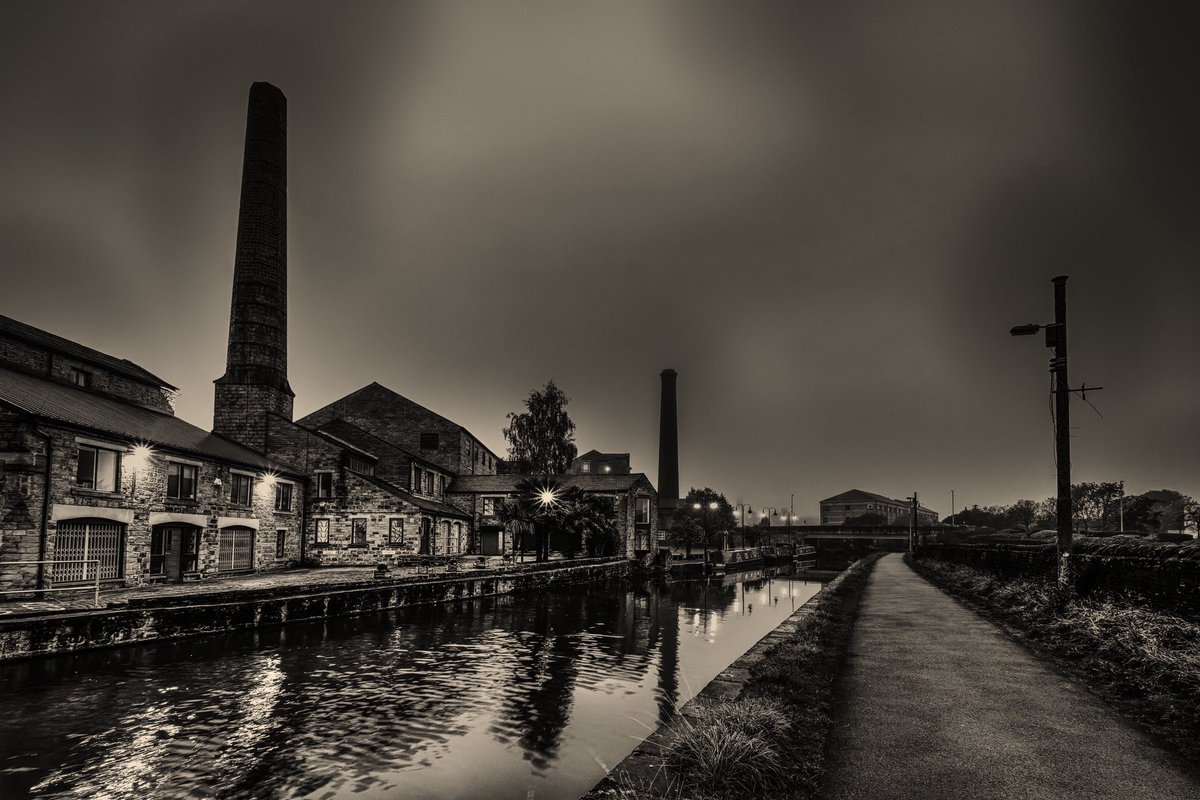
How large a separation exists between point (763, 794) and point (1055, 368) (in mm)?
14005

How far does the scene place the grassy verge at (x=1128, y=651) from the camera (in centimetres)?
691

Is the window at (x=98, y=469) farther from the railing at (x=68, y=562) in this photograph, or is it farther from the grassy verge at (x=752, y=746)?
the grassy verge at (x=752, y=746)

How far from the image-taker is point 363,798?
832cm

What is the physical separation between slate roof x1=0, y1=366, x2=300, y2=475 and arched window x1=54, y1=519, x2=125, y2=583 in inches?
121

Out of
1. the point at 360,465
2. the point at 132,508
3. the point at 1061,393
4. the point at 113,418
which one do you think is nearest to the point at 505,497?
the point at 360,465

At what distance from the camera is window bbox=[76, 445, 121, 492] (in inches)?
867

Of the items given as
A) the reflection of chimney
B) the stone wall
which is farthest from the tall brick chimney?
the reflection of chimney

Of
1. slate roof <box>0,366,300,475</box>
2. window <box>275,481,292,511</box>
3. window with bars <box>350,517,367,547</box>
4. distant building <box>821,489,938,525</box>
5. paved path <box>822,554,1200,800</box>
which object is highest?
slate roof <box>0,366,300,475</box>

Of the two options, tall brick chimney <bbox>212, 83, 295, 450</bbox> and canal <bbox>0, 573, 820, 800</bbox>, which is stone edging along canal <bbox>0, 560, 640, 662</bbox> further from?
tall brick chimney <bbox>212, 83, 295, 450</bbox>

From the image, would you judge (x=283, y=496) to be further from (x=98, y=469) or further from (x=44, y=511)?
(x=44, y=511)

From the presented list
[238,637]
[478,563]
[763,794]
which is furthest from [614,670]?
[478,563]

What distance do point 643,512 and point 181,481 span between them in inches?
1556

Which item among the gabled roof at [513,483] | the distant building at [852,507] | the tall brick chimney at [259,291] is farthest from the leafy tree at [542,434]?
the distant building at [852,507]

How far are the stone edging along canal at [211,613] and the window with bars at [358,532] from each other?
8.75 m
